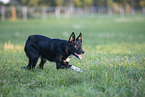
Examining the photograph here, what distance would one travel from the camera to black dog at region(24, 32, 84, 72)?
14.7ft

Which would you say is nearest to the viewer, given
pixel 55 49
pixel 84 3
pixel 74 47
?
pixel 74 47

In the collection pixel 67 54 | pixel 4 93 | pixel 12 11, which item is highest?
pixel 12 11

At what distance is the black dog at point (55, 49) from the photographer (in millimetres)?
4484

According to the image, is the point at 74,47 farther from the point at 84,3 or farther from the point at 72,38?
the point at 84,3

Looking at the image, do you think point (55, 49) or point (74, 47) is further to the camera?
point (55, 49)

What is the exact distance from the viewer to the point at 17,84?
3980 mm

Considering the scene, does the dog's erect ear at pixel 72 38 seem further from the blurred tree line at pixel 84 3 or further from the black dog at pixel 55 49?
the blurred tree line at pixel 84 3

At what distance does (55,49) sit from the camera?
4.63 m

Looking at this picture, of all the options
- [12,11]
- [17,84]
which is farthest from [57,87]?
[12,11]

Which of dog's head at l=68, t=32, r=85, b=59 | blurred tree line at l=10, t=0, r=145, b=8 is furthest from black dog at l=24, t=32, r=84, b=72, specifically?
blurred tree line at l=10, t=0, r=145, b=8

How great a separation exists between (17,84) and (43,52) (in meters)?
1.17

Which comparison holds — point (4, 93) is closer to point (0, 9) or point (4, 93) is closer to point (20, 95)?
point (20, 95)

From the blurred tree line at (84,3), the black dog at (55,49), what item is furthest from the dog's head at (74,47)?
the blurred tree line at (84,3)

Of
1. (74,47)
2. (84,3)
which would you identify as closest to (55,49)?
(74,47)
